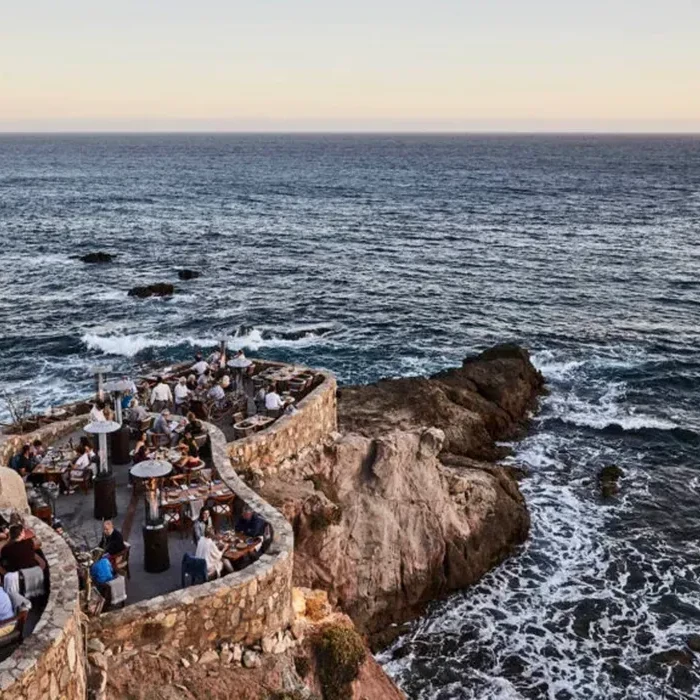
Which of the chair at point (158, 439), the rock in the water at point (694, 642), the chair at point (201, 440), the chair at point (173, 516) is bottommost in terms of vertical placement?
the rock in the water at point (694, 642)

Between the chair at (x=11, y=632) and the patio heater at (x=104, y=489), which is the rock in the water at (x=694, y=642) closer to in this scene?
the patio heater at (x=104, y=489)

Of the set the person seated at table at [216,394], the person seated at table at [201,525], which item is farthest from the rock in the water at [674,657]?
the person seated at table at [216,394]

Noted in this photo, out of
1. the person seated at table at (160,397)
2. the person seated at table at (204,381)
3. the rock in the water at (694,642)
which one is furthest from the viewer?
the person seated at table at (204,381)

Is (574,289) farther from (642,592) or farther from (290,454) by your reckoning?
(290,454)

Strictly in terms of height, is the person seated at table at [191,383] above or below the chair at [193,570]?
above

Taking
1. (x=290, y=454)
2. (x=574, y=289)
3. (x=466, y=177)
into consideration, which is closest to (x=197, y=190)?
(x=466, y=177)

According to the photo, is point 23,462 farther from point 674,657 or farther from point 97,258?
point 97,258
